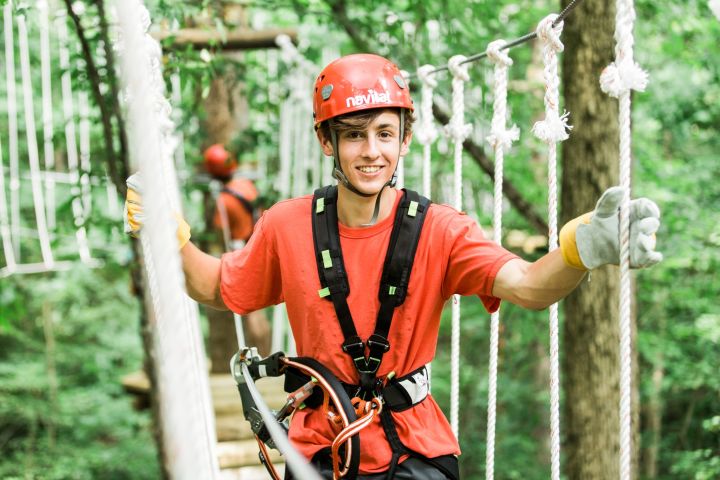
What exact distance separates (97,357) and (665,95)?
6148mm

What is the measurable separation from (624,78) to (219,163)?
310 centimetres

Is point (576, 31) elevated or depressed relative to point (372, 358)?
elevated

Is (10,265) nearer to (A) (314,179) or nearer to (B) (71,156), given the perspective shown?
(B) (71,156)

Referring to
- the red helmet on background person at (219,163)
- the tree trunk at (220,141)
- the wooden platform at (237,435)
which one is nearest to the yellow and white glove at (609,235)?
the wooden platform at (237,435)

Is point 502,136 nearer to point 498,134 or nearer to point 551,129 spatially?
point 498,134

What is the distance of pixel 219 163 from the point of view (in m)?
4.09

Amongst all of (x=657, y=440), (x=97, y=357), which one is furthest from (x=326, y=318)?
(x=97, y=357)

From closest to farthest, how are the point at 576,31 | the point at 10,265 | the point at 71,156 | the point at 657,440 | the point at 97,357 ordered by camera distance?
the point at 576,31 → the point at 71,156 → the point at 10,265 → the point at 657,440 → the point at 97,357

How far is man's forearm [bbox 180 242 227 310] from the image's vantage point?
176 cm

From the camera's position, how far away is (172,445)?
2.29 ft

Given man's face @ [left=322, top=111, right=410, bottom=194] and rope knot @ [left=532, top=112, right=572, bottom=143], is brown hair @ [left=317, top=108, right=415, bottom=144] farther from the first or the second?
rope knot @ [left=532, top=112, right=572, bottom=143]

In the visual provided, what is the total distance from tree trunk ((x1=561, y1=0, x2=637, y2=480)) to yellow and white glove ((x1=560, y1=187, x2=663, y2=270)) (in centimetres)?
159

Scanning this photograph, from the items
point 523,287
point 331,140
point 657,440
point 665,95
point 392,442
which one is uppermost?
point 665,95

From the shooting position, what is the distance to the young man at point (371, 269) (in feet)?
5.20
